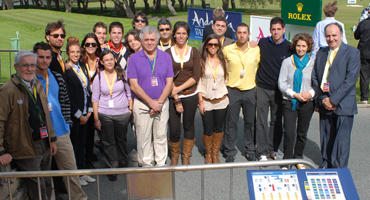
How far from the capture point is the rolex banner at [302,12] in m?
8.27

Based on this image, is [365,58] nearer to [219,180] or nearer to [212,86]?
[212,86]

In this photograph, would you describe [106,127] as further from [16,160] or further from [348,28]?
[348,28]

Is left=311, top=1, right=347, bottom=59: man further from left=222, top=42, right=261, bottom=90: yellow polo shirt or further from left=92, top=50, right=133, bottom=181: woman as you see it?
left=92, top=50, right=133, bottom=181: woman

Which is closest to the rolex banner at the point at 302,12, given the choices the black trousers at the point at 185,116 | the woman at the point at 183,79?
the woman at the point at 183,79

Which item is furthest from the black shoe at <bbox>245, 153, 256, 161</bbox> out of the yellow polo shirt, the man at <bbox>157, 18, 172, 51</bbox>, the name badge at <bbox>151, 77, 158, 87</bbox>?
the man at <bbox>157, 18, 172, 51</bbox>

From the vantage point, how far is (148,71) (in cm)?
523

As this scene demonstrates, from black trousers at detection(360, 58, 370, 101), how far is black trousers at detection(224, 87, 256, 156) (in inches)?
182

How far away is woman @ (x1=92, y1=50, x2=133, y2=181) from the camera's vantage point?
534cm

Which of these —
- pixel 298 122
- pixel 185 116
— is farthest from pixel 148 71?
pixel 298 122

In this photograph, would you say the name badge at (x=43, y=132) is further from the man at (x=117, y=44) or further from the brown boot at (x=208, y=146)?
the brown boot at (x=208, y=146)

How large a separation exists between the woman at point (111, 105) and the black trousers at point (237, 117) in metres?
1.67

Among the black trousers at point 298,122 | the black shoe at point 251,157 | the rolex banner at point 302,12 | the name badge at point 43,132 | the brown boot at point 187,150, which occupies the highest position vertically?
the rolex banner at point 302,12

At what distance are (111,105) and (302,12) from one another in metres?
5.50

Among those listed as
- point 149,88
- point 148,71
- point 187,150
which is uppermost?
point 148,71
